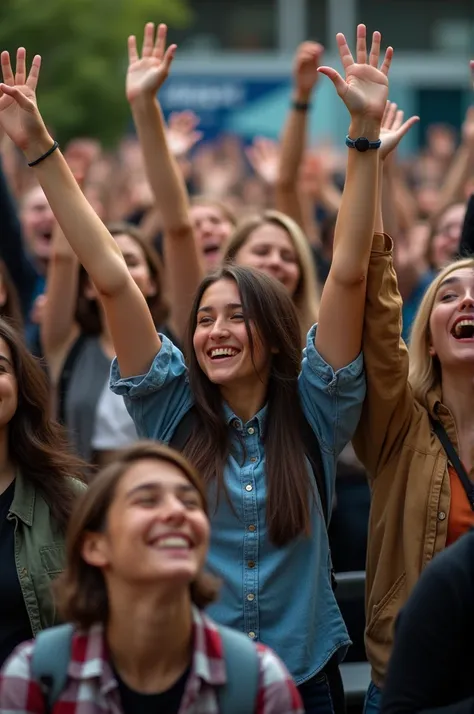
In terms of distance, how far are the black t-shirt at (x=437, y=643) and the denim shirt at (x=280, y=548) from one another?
0.70 metres

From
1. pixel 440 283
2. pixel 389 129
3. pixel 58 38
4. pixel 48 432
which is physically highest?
pixel 58 38

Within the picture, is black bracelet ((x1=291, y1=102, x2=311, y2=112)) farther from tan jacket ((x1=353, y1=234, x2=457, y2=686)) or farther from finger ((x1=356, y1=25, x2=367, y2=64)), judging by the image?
tan jacket ((x1=353, y1=234, x2=457, y2=686))

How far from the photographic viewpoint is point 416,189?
13.9m

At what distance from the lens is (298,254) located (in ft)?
16.8

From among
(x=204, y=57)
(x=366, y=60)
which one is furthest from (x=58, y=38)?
(x=366, y=60)

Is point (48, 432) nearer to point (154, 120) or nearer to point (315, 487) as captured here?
point (315, 487)

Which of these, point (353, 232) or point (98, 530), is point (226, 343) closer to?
point (353, 232)

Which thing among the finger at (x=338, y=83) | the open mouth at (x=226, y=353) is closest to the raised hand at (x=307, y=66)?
the finger at (x=338, y=83)

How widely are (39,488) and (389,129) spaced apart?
1545 mm

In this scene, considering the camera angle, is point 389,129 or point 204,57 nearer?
point 389,129

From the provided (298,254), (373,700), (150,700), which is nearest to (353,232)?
(373,700)

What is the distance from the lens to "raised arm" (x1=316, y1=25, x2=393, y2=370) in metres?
3.53

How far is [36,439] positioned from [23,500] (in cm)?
21

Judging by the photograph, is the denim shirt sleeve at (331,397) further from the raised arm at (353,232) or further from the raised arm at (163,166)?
the raised arm at (163,166)
